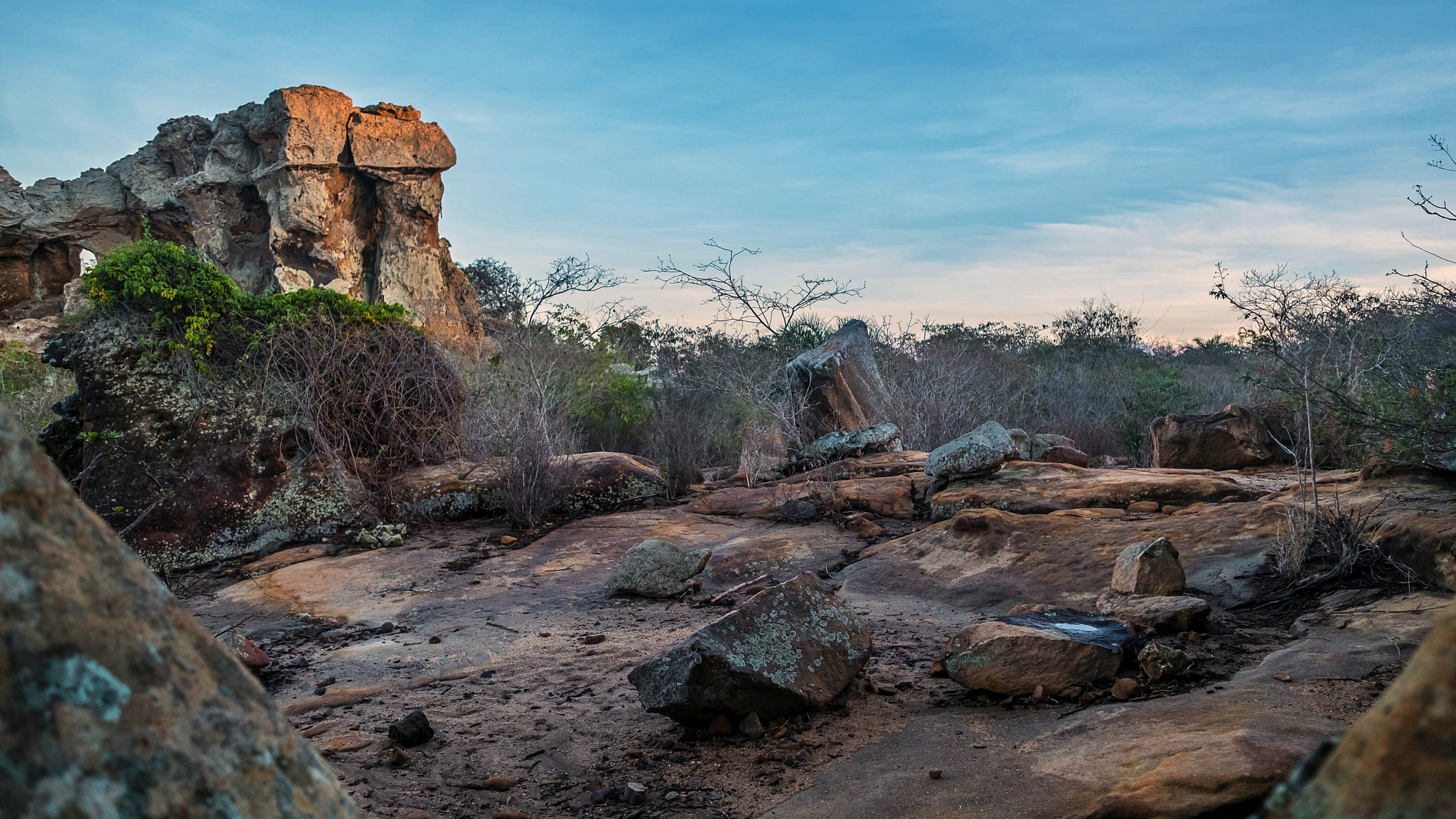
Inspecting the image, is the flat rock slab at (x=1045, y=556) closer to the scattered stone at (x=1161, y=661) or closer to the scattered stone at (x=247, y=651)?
the scattered stone at (x=1161, y=661)

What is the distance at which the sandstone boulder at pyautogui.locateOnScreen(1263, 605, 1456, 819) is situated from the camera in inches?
26.5

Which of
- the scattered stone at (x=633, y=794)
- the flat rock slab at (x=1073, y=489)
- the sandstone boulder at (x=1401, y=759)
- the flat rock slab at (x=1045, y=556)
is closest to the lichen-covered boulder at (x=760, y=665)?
the scattered stone at (x=633, y=794)

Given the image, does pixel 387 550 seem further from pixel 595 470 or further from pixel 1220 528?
pixel 1220 528

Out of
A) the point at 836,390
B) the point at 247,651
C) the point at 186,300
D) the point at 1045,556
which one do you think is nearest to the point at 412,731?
the point at 247,651

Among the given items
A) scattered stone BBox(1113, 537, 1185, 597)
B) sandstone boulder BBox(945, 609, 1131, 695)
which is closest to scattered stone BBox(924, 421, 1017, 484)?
scattered stone BBox(1113, 537, 1185, 597)

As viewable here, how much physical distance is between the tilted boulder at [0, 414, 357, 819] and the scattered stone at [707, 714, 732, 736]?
2.80m

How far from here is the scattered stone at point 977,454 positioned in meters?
8.38

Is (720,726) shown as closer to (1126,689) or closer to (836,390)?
(1126,689)

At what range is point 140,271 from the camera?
31.1 ft

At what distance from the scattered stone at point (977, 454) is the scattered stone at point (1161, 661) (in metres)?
4.75

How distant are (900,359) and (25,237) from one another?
32941 mm

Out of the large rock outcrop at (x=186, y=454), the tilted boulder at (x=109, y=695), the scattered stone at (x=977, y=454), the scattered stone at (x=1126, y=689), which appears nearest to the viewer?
the tilted boulder at (x=109, y=695)

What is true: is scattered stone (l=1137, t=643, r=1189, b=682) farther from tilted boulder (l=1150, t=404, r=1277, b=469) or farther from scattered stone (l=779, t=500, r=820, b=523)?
tilted boulder (l=1150, t=404, r=1277, b=469)

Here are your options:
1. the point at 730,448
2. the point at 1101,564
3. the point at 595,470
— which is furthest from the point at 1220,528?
the point at 730,448
